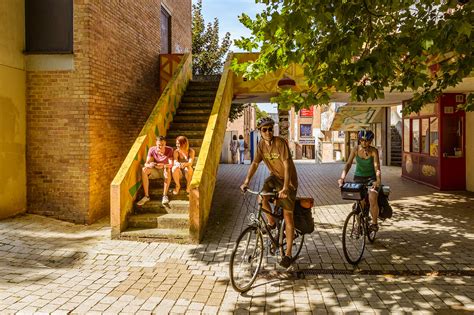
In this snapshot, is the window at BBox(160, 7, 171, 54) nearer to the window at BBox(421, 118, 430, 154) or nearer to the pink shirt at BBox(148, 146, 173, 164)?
the pink shirt at BBox(148, 146, 173, 164)

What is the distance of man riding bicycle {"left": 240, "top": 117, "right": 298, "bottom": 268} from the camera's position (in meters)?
5.30

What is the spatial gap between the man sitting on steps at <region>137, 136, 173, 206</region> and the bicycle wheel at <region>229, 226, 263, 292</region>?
10.3 ft

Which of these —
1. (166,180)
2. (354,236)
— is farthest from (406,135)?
(166,180)

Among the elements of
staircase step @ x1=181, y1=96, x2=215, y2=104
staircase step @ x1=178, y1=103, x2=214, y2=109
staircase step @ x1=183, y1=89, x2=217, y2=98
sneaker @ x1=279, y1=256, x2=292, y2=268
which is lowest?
sneaker @ x1=279, y1=256, x2=292, y2=268

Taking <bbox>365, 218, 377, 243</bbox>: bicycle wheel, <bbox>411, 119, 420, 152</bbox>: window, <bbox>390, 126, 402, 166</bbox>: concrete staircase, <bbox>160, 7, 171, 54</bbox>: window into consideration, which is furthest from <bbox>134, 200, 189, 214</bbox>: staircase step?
<bbox>390, 126, 402, 166</bbox>: concrete staircase

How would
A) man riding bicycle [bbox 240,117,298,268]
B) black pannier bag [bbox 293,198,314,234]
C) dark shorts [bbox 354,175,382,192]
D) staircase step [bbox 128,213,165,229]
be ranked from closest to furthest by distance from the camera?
1. man riding bicycle [bbox 240,117,298,268]
2. black pannier bag [bbox 293,198,314,234]
3. dark shorts [bbox 354,175,382,192]
4. staircase step [bbox 128,213,165,229]

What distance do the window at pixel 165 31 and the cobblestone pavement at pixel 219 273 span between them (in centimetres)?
875

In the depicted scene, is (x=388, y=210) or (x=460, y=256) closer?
(x=460, y=256)

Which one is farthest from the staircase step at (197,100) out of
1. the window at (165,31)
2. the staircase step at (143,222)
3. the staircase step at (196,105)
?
the staircase step at (143,222)

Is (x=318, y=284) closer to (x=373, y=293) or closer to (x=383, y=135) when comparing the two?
(x=373, y=293)

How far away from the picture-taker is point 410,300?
465 cm

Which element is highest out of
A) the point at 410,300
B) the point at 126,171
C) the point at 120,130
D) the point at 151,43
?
the point at 151,43

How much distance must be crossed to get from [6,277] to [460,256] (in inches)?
249

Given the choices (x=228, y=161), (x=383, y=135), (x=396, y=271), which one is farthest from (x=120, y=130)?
(x=383, y=135)
